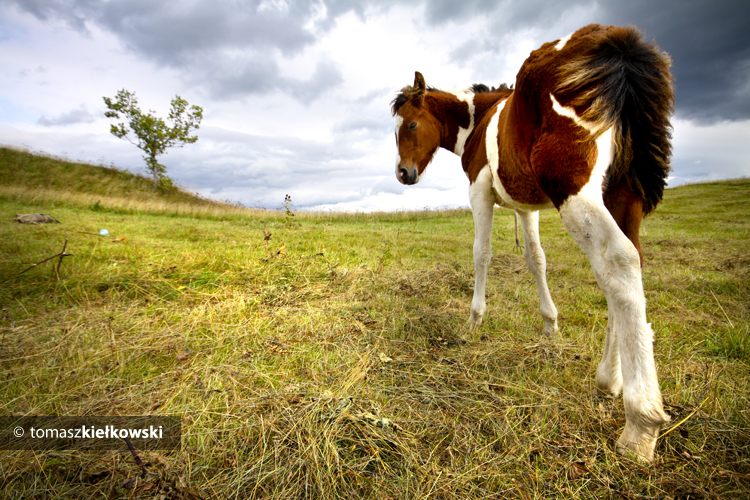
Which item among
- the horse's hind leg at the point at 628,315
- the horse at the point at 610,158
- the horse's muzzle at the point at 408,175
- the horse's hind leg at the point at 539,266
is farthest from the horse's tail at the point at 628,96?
the horse's muzzle at the point at 408,175

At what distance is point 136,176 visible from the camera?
2553 cm

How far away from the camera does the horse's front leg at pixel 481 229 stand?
298 cm

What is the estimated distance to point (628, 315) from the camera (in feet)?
5.04

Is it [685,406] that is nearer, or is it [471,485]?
[471,485]

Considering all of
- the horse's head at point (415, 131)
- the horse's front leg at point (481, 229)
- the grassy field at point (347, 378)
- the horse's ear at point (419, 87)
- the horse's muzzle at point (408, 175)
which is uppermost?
the horse's ear at point (419, 87)

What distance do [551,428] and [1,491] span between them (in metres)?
2.58

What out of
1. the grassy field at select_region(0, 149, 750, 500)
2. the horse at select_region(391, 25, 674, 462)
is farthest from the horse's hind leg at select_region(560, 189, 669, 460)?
the grassy field at select_region(0, 149, 750, 500)

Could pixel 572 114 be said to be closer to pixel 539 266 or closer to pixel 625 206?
pixel 625 206

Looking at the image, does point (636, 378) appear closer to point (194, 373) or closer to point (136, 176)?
point (194, 373)

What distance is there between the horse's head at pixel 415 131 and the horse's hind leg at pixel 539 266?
137 centimetres

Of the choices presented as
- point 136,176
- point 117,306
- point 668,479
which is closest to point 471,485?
point 668,479

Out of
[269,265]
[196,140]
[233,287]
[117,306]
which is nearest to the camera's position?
[117,306]

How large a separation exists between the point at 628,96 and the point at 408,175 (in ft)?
7.84

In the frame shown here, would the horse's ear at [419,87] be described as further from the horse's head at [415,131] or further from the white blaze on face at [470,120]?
the white blaze on face at [470,120]
